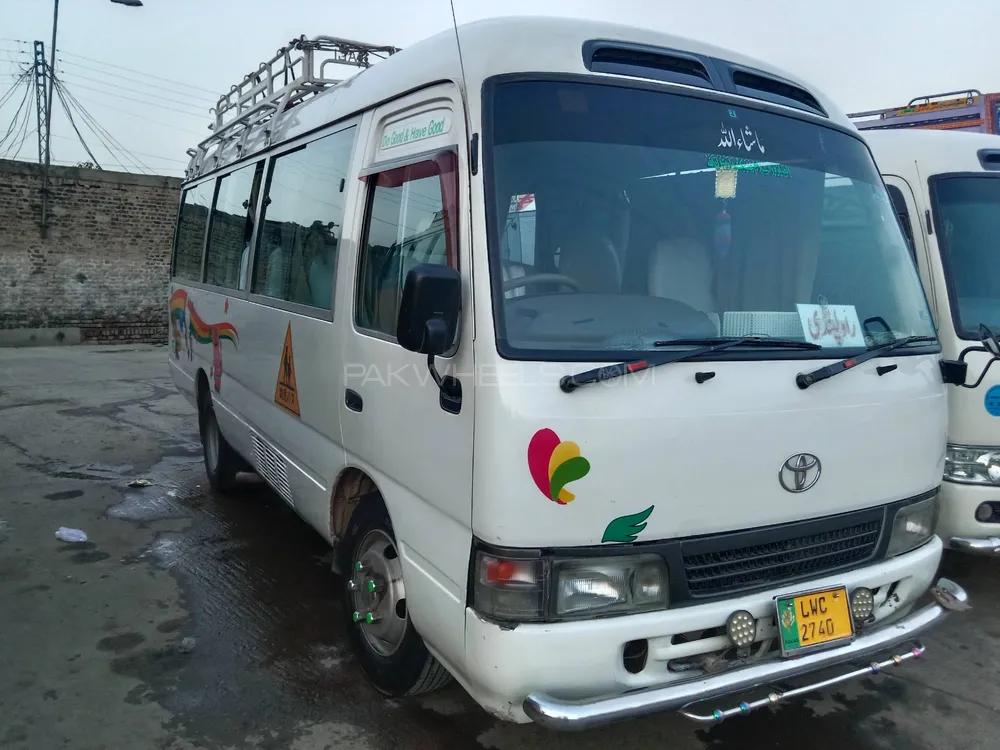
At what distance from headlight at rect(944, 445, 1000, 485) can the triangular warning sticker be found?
10.9ft

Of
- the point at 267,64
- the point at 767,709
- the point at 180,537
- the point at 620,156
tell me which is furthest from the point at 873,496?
the point at 267,64

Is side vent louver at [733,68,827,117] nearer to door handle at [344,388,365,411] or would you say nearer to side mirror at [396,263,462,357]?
side mirror at [396,263,462,357]

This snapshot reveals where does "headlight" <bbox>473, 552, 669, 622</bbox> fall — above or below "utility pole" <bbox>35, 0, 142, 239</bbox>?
below

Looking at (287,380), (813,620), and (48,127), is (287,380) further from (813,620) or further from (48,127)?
(48,127)

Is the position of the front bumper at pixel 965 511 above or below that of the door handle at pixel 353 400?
below

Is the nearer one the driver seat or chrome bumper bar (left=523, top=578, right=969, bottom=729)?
chrome bumper bar (left=523, top=578, right=969, bottom=729)

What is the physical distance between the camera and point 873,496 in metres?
2.83

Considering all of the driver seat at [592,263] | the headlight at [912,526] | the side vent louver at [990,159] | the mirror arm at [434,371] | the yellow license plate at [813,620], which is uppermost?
the side vent louver at [990,159]

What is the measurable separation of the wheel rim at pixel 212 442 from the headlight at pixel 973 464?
192 inches

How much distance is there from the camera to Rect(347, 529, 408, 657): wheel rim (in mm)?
3109

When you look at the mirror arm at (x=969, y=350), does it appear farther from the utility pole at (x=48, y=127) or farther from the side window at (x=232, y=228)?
the utility pole at (x=48, y=127)

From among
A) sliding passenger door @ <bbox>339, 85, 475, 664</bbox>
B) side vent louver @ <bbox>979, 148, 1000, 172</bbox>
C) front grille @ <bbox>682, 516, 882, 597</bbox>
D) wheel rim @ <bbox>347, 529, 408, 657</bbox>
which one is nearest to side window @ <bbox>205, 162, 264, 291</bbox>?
sliding passenger door @ <bbox>339, 85, 475, 664</bbox>

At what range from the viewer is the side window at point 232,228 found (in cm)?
501

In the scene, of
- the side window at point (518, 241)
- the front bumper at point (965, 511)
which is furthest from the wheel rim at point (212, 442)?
the front bumper at point (965, 511)
